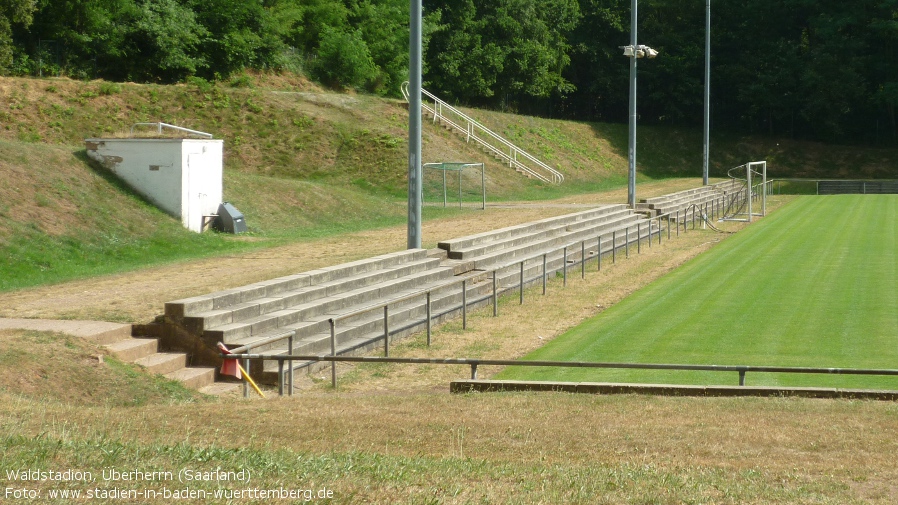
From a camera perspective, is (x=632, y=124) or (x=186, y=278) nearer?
(x=186, y=278)

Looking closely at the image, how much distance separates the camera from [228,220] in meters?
26.2

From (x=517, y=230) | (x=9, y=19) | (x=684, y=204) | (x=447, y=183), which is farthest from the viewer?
(x=447, y=183)

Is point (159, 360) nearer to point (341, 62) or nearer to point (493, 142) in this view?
point (493, 142)

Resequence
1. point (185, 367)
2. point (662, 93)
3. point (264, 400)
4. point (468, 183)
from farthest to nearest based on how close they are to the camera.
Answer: point (662, 93), point (468, 183), point (185, 367), point (264, 400)

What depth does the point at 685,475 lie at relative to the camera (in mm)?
6641

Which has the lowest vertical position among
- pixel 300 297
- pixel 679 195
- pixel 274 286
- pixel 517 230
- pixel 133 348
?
pixel 133 348

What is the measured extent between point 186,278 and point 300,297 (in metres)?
3.56

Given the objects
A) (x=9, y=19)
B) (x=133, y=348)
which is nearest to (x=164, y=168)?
(x=133, y=348)

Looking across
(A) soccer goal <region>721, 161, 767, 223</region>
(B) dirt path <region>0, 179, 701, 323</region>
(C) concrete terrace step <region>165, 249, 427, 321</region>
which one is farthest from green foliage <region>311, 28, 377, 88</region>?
(C) concrete terrace step <region>165, 249, 427, 321</region>

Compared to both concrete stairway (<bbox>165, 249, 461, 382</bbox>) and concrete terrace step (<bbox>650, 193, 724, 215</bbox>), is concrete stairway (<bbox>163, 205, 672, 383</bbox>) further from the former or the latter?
concrete terrace step (<bbox>650, 193, 724, 215</bbox>)

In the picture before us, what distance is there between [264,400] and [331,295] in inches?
224

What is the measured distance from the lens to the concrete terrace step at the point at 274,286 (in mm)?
12750

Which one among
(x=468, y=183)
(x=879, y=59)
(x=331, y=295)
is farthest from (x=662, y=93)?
(x=331, y=295)

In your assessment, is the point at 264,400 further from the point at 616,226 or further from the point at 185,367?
the point at 616,226
